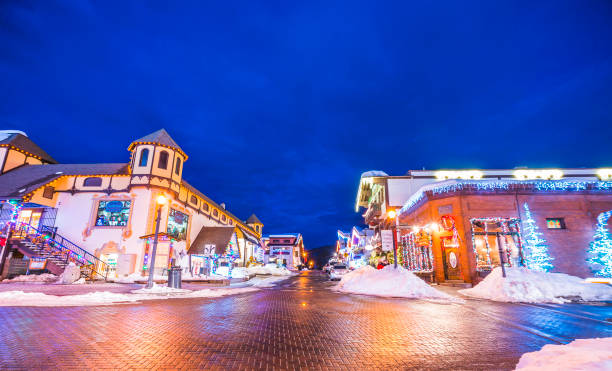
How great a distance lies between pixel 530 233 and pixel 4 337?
24.8 m

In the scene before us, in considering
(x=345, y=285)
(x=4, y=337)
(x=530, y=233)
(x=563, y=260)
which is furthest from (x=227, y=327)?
(x=563, y=260)

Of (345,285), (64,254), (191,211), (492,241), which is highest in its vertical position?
(191,211)

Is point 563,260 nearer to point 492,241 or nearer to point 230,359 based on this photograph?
point 492,241

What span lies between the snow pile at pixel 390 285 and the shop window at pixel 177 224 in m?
17.5

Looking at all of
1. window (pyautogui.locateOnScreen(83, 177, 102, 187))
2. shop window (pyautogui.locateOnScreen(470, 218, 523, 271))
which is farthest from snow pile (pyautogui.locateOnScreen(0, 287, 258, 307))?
shop window (pyautogui.locateOnScreen(470, 218, 523, 271))

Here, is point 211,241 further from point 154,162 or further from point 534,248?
point 534,248

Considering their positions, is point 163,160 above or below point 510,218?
above

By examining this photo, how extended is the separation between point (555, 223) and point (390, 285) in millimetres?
13455

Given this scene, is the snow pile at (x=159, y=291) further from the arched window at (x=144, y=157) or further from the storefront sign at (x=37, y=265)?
the storefront sign at (x=37, y=265)

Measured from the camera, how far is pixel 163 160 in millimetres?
26359

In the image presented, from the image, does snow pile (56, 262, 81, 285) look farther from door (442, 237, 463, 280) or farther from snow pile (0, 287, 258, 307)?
door (442, 237, 463, 280)

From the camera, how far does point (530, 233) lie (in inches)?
737

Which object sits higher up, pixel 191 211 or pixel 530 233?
Result: pixel 191 211

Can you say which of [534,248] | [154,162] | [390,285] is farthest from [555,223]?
[154,162]
